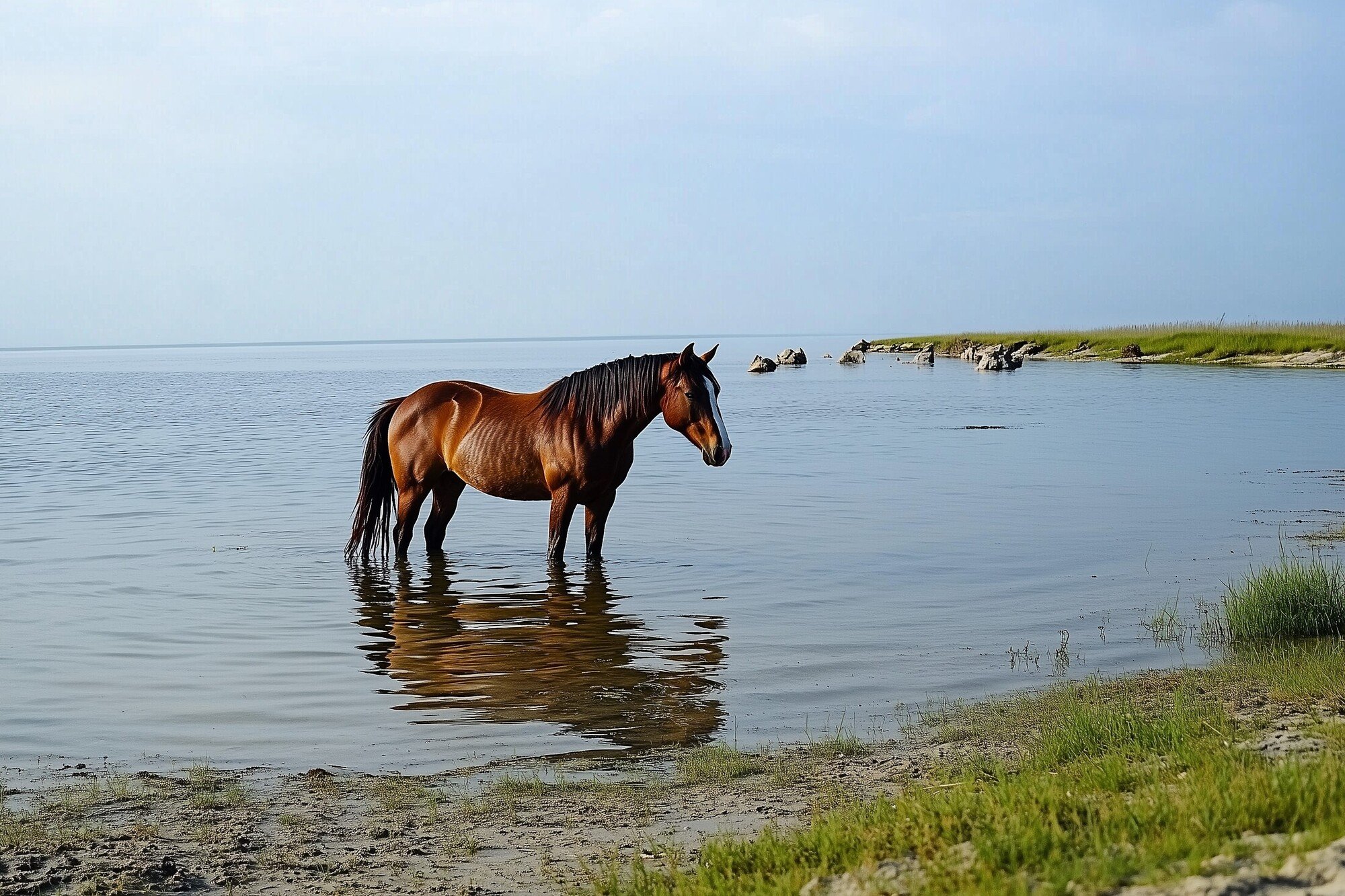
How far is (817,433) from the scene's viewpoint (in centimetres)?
2658

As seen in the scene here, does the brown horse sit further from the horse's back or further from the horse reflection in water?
the horse reflection in water

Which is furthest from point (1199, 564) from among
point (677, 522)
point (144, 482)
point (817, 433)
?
point (817, 433)

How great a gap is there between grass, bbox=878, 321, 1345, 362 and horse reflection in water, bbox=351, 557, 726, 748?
50508 mm

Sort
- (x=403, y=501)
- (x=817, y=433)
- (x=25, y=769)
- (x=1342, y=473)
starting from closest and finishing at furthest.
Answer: (x=25, y=769)
(x=403, y=501)
(x=1342, y=473)
(x=817, y=433)

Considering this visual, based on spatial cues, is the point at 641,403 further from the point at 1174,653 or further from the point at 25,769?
the point at 25,769

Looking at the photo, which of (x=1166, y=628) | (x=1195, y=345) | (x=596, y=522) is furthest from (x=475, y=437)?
(x=1195, y=345)

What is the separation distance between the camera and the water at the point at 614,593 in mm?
6246

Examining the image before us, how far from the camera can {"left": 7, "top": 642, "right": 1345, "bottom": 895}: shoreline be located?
385 cm

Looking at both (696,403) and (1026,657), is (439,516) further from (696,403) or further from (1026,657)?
(1026,657)

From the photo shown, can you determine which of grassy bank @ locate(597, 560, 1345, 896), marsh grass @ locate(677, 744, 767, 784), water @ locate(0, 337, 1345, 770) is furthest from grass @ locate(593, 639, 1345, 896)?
water @ locate(0, 337, 1345, 770)

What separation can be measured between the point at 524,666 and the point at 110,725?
2.29m

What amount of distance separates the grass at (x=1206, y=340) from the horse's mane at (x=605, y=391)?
162 feet

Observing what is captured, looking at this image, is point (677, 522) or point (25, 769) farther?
point (677, 522)

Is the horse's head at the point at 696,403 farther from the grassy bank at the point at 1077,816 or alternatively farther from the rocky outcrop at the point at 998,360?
the rocky outcrop at the point at 998,360
